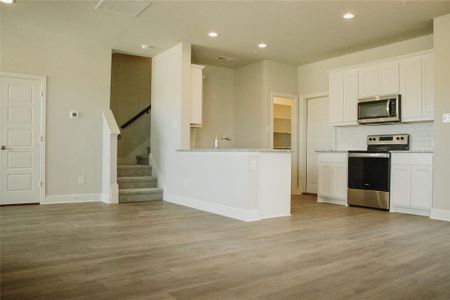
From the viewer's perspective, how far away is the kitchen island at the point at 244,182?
183 inches

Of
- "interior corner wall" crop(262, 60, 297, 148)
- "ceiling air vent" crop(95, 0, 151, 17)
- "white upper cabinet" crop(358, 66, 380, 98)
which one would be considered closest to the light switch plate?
"white upper cabinet" crop(358, 66, 380, 98)

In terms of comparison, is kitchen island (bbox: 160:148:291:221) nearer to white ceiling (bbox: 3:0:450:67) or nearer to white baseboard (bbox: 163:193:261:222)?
white baseboard (bbox: 163:193:261:222)

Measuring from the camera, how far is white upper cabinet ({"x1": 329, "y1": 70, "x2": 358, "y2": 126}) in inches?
252

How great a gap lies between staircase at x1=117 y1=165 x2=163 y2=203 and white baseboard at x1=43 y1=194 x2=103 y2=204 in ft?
1.49

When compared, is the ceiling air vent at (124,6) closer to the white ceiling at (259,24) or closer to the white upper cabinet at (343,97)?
the white ceiling at (259,24)

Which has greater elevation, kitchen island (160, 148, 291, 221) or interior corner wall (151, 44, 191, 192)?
interior corner wall (151, 44, 191, 192)

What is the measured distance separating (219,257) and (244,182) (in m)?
1.74

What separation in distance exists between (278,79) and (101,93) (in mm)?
3643

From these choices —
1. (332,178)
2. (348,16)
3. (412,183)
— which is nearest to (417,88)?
(412,183)

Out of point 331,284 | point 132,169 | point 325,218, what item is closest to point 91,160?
point 132,169

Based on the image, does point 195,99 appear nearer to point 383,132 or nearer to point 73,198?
point 73,198

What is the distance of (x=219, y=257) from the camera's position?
300 cm

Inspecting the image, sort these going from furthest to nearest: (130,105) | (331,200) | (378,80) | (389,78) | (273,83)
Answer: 1. (130,105)
2. (273,83)
3. (331,200)
4. (378,80)
5. (389,78)

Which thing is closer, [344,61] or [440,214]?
[440,214]
